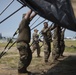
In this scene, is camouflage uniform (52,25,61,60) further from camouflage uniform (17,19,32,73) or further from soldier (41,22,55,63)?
camouflage uniform (17,19,32,73)

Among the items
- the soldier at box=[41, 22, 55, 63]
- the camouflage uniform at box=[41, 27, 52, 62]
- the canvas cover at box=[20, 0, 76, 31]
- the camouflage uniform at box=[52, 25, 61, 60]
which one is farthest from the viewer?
the camouflage uniform at box=[52, 25, 61, 60]

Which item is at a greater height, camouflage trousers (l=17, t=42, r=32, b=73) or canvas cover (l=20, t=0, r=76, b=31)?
canvas cover (l=20, t=0, r=76, b=31)

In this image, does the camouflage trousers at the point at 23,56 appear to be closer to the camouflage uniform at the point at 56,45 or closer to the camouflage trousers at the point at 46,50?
the camouflage trousers at the point at 46,50

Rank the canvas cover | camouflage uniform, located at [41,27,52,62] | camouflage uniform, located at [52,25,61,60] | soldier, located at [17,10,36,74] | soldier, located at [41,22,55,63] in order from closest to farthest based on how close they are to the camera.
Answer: the canvas cover < soldier, located at [17,10,36,74] < soldier, located at [41,22,55,63] < camouflage uniform, located at [41,27,52,62] < camouflage uniform, located at [52,25,61,60]

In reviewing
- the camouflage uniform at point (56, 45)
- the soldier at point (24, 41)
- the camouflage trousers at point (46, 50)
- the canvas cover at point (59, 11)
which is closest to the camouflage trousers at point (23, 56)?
the soldier at point (24, 41)

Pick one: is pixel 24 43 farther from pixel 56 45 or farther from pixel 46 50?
pixel 56 45

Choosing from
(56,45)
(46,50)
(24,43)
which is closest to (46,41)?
(46,50)

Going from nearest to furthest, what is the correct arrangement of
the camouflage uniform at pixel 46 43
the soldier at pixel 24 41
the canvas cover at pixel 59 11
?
1. the canvas cover at pixel 59 11
2. the soldier at pixel 24 41
3. the camouflage uniform at pixel 46 43

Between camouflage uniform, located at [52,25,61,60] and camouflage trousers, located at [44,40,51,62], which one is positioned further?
camouflage uniform, located at [52,25,61,60]

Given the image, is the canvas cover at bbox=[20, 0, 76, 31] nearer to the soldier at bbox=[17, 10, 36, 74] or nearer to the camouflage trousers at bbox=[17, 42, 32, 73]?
the soldier at bbox=[17, 10, 36, 74]

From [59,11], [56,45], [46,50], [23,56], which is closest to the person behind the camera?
[59,11]

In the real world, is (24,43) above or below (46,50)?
above

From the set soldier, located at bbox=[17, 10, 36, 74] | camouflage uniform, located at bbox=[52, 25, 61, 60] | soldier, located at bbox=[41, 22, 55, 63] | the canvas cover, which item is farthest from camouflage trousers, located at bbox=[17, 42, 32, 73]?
camouflage uniform, located at bbox=[52, 25, 61, 60]

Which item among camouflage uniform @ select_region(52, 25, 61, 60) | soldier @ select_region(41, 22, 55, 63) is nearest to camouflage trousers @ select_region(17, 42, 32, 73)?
soldier @ select_region(41, 22, 55, 63)
